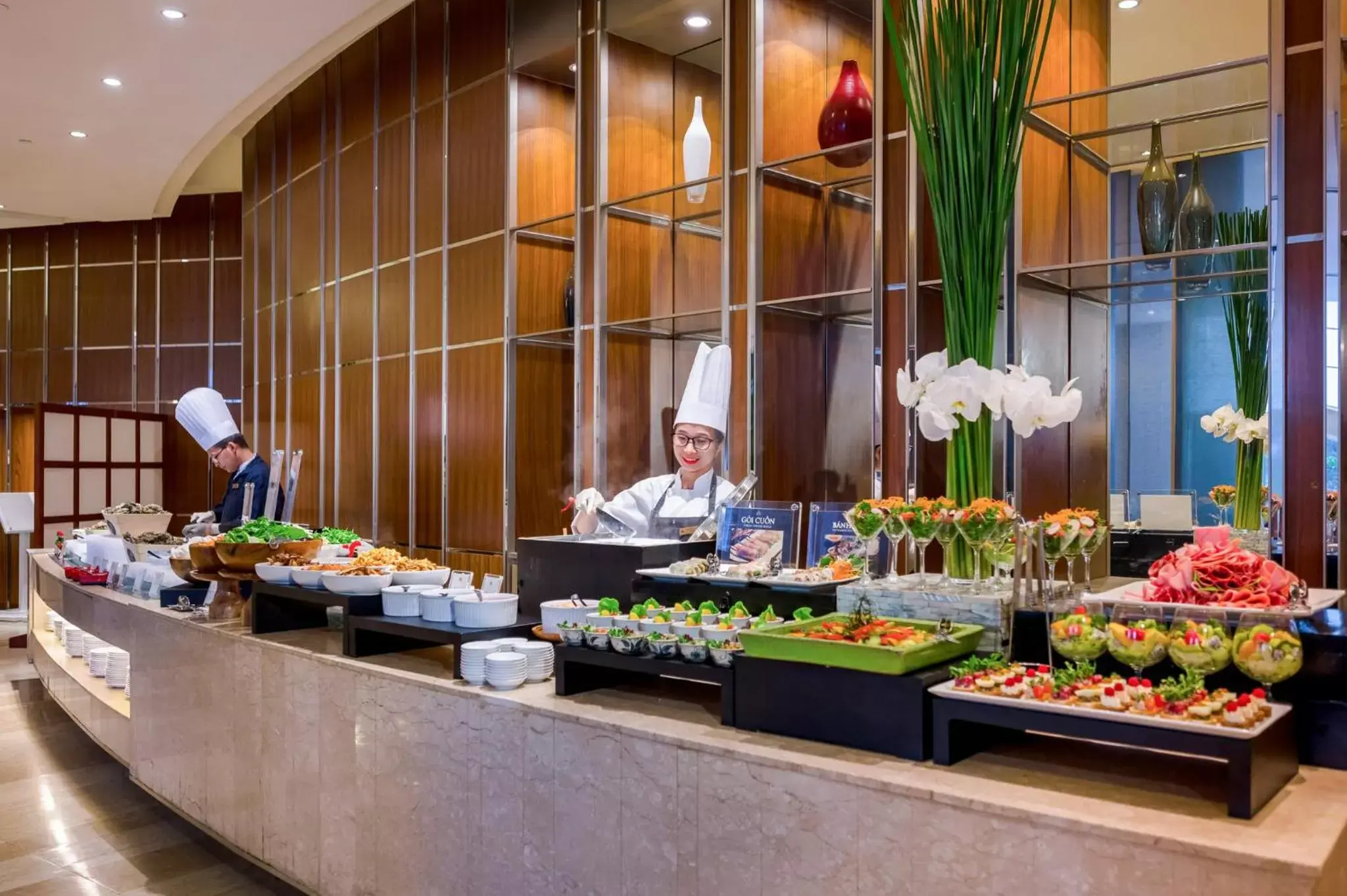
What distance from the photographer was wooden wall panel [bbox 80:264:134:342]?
1032 cm

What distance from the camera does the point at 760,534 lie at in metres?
2.57

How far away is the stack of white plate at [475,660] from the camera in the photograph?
2.43 m

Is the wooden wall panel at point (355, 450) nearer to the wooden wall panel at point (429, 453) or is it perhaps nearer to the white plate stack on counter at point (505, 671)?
the wooden wall panel at point (429, 453)

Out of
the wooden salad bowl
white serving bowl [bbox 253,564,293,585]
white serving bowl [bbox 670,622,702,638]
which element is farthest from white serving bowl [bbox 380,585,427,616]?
the wooden salad bowl

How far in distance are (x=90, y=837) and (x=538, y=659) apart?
2413 mm

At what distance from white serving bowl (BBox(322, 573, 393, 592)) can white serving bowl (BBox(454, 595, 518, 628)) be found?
0.35m

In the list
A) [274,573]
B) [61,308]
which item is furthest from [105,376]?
[274,573]

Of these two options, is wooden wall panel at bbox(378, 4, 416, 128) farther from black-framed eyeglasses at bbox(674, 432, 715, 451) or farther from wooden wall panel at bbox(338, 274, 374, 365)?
black-framed eyeglasses at bbox(674, 432, 715, 451)

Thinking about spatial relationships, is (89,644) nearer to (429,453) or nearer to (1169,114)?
(429,453)

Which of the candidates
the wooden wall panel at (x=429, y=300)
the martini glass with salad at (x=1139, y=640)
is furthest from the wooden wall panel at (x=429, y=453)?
the martini glass with salad at (x=1139, y=640)

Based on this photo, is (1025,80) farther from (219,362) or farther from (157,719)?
(219,362)

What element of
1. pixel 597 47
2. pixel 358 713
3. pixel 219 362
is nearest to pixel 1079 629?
pixel 358 713

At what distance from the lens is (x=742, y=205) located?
160 inches

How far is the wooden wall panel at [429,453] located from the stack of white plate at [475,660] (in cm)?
348
